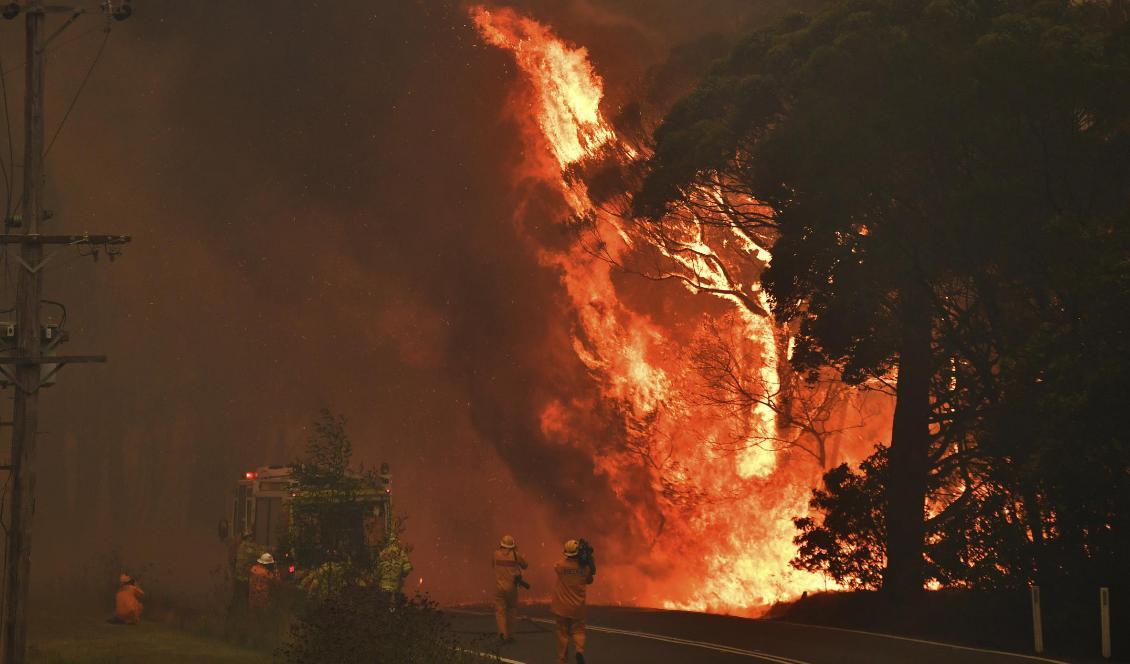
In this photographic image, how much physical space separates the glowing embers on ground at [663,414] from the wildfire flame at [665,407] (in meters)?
0.05

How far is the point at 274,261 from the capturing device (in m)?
59.9

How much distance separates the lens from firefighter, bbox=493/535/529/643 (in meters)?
22.7

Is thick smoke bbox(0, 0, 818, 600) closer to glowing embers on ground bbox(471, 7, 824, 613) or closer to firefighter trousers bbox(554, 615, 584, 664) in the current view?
glowing embers on ground bbox(471, 7, 824, 613)

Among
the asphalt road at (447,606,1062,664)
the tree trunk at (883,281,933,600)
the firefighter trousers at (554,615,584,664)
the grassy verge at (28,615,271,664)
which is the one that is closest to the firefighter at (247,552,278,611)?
the grassy verge at (28,615,271,664)

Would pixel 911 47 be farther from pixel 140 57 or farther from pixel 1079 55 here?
pixel 140 57

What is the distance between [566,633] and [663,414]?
88.9ft

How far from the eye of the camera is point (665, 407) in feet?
155

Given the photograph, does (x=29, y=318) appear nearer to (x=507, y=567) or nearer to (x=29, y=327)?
(x=29, y=327)

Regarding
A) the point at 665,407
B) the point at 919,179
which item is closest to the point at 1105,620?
the point at 919,179

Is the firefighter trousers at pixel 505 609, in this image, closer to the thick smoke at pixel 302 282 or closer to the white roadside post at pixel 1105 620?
the white roadside post at pixel 1105 620

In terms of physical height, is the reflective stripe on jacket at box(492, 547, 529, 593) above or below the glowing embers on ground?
below

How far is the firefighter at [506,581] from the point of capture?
22656mm

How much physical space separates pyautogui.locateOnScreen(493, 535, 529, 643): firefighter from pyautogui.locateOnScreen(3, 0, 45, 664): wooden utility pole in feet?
24.1

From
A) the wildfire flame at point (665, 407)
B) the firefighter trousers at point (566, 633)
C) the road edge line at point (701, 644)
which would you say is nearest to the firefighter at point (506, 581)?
the firefighter trousers at point (566, 633)
